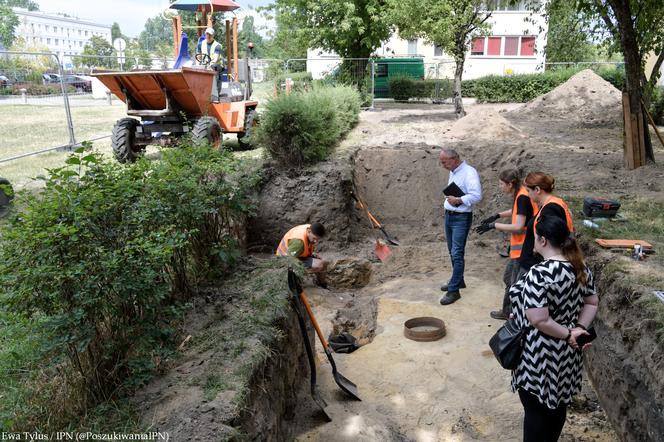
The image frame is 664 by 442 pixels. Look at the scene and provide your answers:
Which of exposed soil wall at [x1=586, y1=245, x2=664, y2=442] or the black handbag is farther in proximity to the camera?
exposed soil wall at [x1=586, y1=245, x2=664, y2=442]

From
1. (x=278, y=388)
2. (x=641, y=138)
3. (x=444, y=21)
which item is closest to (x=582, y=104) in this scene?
(x=444, y=21)

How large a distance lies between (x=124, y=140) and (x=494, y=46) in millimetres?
26923

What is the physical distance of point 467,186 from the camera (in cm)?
638

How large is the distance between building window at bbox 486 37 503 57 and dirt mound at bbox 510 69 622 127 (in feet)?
48.4

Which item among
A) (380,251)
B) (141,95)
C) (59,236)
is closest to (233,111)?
(141,95)

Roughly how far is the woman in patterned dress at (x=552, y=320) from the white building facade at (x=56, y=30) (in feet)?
286

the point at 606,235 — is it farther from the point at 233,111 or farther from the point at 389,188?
the point at 233,111

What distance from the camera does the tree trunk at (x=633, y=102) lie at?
9258mm

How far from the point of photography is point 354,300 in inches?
292

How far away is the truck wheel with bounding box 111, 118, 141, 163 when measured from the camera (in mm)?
10672

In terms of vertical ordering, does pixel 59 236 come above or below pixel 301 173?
above

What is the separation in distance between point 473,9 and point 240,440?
591 inches

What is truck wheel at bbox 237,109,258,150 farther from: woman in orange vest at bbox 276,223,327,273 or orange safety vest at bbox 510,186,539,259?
orange safety vest at bbox 510,186,539,259

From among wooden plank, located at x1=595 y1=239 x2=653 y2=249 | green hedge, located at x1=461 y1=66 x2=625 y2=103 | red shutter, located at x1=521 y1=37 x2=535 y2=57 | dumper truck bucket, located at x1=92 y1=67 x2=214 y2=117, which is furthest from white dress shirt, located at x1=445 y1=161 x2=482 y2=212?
red shutter, located at x1=521 y1=37 x2=535 y2=57
